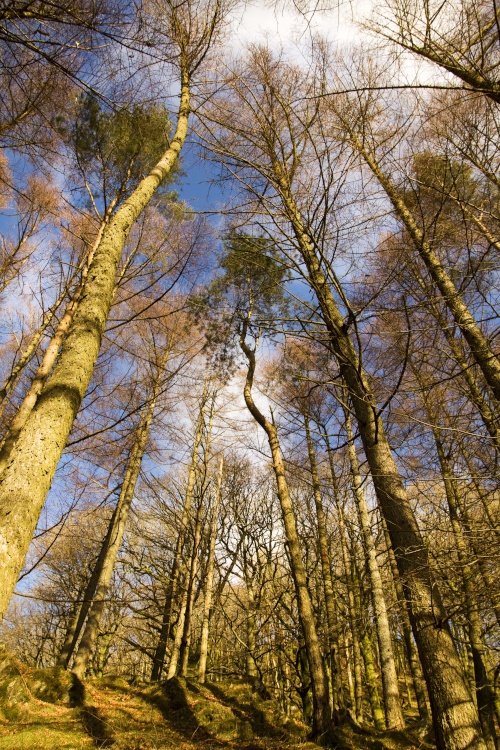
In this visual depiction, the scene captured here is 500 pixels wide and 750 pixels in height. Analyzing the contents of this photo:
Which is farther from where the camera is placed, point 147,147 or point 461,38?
point 147,147

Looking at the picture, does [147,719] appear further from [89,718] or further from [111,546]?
[111,546]

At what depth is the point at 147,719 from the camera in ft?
21.2

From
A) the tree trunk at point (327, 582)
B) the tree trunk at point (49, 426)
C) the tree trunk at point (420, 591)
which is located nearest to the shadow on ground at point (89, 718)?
the tree trunk at point (420, 591)

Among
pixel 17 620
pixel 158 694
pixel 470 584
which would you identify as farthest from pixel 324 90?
pixel 17 620

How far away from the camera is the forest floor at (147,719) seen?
4.85 meters

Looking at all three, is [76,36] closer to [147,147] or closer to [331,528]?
[147,147]

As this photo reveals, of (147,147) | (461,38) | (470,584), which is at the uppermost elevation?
(147,147)

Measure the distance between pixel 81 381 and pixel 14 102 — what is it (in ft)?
17.5

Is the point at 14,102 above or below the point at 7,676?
above

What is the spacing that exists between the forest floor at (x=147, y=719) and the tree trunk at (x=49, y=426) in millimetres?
4207

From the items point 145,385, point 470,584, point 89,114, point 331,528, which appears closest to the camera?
point 470,584

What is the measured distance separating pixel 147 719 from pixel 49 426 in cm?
692

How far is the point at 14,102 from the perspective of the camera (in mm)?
5488

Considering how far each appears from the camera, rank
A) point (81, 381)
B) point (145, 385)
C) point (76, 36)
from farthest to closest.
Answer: point (145, 385) < point (76, 36) < point (81, 381)
